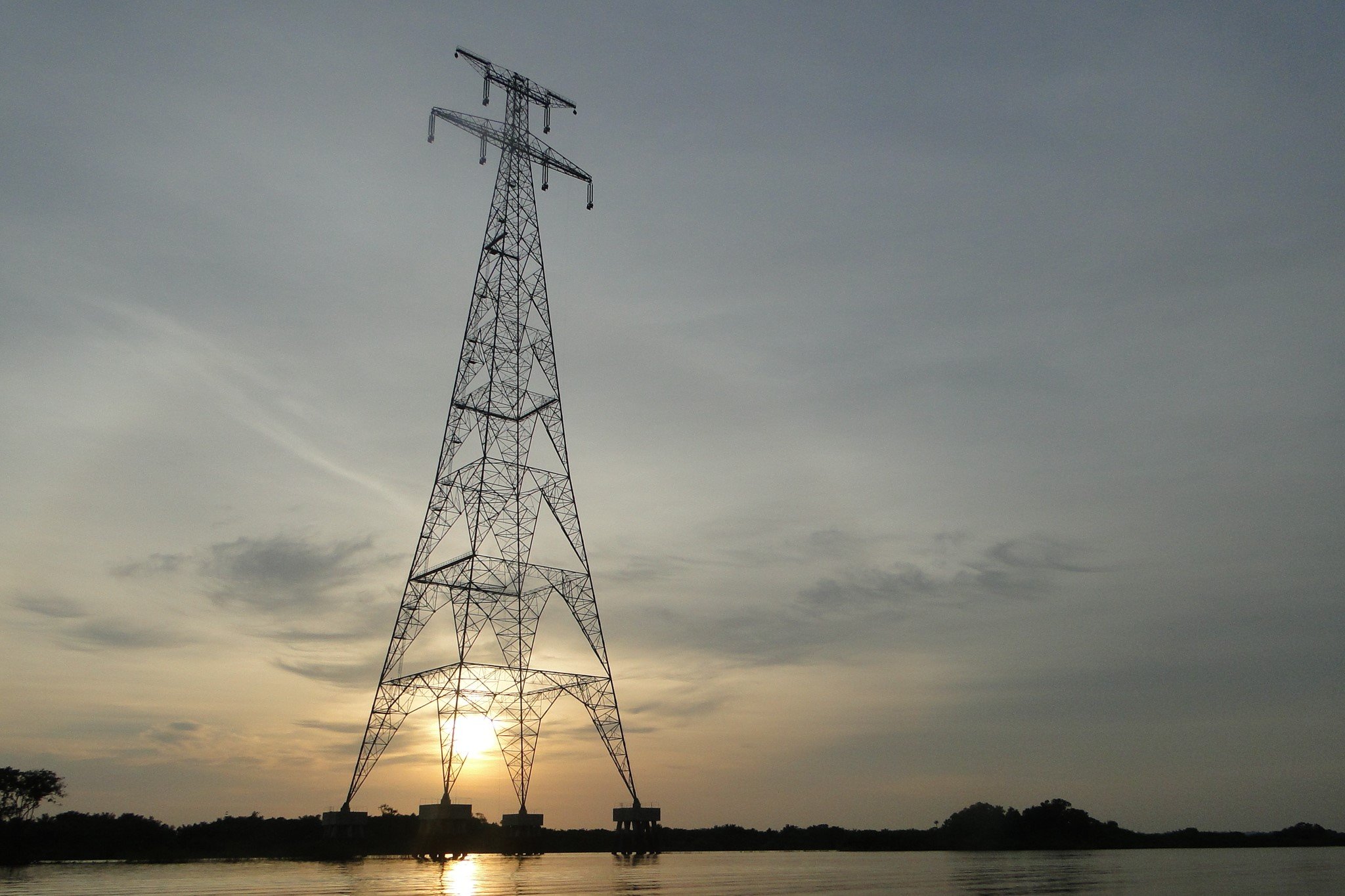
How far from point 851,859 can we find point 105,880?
212ft

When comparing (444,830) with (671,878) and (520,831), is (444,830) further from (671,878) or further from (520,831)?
(671,878)

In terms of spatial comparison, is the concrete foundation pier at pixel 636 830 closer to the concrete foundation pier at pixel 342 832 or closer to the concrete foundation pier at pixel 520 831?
the concrete foundation pier at pixel 520 831

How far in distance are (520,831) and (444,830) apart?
18.3ft

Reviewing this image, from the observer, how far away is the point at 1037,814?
427 feet

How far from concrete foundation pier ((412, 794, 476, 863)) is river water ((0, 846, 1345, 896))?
1.33 m

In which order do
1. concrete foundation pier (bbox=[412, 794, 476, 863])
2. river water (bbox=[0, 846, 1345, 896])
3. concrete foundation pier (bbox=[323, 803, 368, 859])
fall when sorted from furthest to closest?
concrete foundation pier (bbox=[323, 803, 368, 859]), concrete foundation pier (bbox=[412, 794, 476, 863]), river water (bbox=[0, 846, 1345, 896])

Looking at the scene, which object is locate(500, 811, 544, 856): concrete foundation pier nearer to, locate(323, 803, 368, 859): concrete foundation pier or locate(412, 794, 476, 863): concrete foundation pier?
locate(412, 794, 476, 863): concrete foundation pier

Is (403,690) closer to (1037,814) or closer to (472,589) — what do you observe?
(472,589)

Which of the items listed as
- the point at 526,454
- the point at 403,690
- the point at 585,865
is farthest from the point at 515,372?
the point at 585,865

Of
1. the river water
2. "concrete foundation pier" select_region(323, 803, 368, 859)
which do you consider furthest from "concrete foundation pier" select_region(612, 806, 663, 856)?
"concrete foundation pier" select_region(323, 803, 368, 859)

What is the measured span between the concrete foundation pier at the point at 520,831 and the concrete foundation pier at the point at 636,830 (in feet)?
22.2

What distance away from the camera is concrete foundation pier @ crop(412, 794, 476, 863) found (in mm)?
63906

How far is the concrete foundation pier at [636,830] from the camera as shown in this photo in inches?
2832

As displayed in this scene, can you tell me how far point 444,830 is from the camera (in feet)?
212
